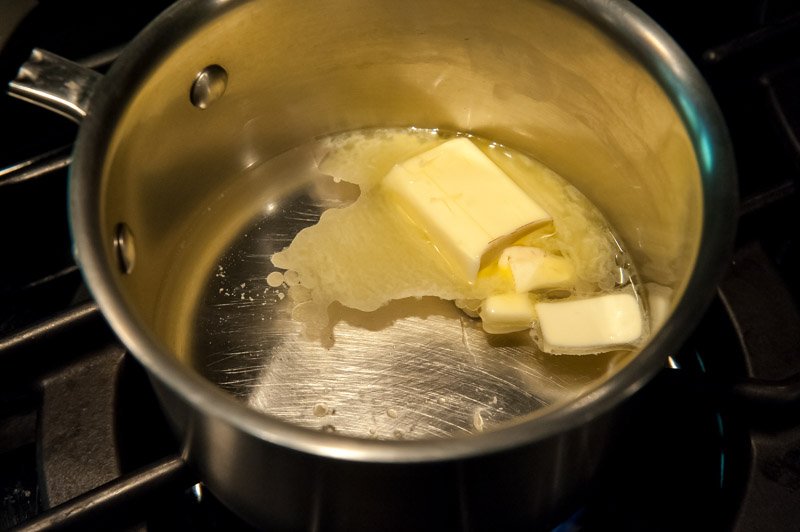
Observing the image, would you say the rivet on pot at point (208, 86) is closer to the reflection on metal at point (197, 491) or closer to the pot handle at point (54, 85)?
the pot handle at point (54, 85)

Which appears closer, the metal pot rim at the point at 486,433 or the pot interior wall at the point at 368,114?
the metal pot rim at the point at 486,433

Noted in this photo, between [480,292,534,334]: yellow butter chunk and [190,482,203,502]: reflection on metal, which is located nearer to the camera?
[190,482,203,502]: reflection on metal

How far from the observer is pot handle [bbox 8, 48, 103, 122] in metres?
0.63

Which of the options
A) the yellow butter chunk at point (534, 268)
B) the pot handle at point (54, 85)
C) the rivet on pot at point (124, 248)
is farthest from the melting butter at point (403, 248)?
the pot handle at point (54, 85)

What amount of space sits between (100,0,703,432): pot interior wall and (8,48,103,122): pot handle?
3cm

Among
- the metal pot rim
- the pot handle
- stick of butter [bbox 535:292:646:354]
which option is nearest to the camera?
the metal pot rim

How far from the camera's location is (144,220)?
776mm

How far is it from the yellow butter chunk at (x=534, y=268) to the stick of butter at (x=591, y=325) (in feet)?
0.13

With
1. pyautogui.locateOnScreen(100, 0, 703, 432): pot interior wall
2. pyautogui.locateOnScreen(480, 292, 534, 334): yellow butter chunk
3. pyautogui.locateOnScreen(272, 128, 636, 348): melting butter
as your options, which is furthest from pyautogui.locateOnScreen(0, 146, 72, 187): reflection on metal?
pyautogui.locateOnScreen(480, 292, 534, 334): yellow butter chunk

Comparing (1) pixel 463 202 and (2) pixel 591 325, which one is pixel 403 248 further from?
(2) pixel 591 325

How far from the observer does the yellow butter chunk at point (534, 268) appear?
816mm

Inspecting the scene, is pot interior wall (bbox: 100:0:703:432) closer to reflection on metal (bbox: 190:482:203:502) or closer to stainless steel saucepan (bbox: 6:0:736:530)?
stainless steel saucepan (bbox: 6:0:736:530)

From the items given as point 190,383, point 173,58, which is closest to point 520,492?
point 190,383

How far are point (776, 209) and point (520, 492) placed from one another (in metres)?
0.40
